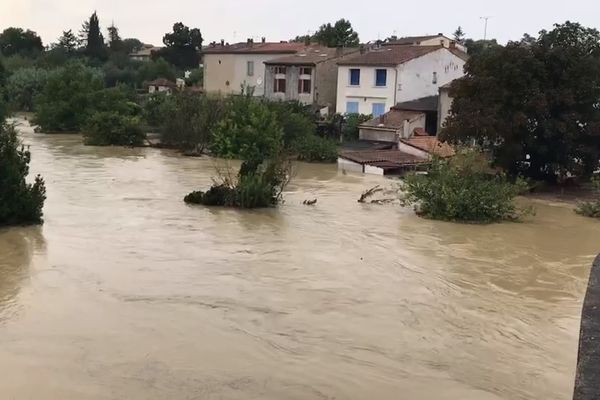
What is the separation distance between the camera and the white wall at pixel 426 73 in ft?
141

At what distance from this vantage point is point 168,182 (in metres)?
27.5

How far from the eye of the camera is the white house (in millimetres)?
42844

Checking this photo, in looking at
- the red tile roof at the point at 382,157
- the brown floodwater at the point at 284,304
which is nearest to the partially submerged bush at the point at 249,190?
the brown floodwater at the point at 284,304

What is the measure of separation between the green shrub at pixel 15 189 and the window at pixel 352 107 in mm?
28923

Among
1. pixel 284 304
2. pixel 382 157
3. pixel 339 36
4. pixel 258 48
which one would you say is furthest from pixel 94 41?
pixel 284 304

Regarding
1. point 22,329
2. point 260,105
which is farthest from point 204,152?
point 22,329

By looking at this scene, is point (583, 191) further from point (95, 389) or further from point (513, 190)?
point (95, 389)

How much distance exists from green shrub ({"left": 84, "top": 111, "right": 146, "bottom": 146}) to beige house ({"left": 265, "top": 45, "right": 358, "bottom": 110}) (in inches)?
455

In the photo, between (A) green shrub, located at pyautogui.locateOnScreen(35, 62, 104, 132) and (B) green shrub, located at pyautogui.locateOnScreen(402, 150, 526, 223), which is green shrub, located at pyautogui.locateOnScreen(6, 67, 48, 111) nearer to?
(A) green shrub, located at pyautogui.locateOnScreen(35, 62, 104, 132)

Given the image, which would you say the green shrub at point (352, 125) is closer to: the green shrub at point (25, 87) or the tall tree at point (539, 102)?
the tall tree at point (539, 102)

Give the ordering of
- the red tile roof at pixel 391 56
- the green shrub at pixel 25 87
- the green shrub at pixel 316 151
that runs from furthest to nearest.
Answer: the green shrub at pixel 25 87 → the red tile roof at pixel 391 56 → the green shrub at pixel 316 151

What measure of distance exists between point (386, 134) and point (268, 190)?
61.0 feet

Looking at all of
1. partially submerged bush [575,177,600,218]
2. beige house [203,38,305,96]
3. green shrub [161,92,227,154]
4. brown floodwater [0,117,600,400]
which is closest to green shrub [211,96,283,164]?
green shrub [161,92,227,154]

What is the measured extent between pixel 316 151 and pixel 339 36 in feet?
116
